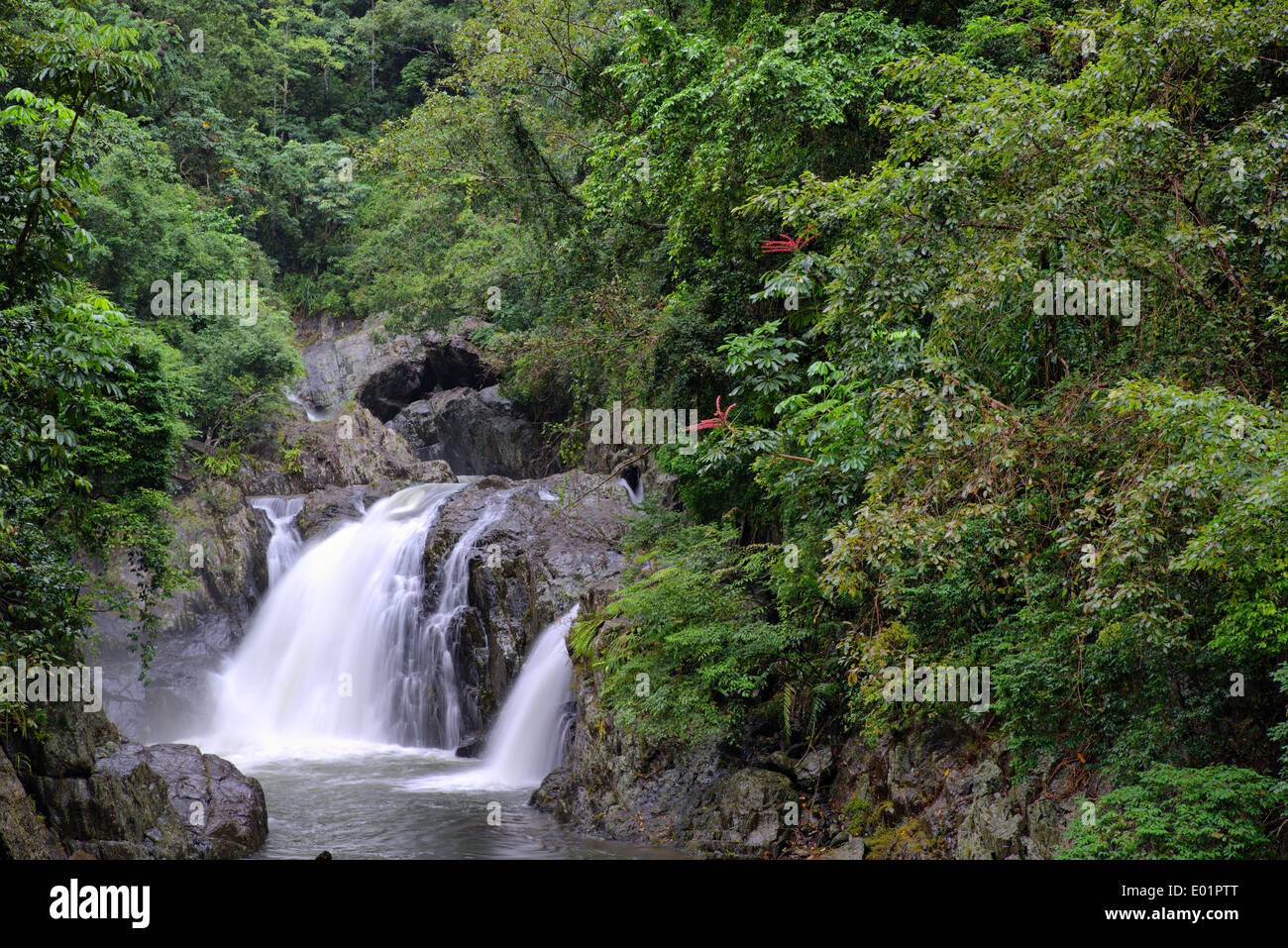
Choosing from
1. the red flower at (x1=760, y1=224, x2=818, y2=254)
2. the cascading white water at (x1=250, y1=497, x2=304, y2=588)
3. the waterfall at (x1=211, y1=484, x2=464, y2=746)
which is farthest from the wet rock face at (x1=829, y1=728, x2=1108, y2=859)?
the cascading white water at (x1=250, y1=497, x2=304, y2=588)

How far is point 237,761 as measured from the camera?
16281 millimetres

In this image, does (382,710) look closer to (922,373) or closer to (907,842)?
(907,842)

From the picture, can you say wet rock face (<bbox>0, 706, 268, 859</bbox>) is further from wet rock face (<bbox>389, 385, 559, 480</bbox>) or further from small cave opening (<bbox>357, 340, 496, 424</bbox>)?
small cave opening (<bbox>357, 340, 496, 424</bbox>)


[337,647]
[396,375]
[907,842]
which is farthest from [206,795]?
[396,375]

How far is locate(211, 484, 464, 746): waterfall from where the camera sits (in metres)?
18.2

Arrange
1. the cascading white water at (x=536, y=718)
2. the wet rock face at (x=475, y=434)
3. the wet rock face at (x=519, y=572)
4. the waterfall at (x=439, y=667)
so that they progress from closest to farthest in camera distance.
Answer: the cascading white water at (x=536, y=718) → the wet rock face at (x=519, y=572) → the waterfall at (x=439, y=667) → the wet rock face at (x=475, y=434)

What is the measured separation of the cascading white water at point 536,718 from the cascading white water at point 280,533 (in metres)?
8.60

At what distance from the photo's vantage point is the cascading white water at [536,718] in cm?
1433

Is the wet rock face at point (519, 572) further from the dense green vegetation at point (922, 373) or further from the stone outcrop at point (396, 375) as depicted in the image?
the stone outcrop at point (396, 375)

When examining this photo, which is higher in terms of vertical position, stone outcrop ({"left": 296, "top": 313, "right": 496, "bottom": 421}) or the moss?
stone outcrop ({"left": 296, "top": 313, "right": 496, "bottom": 421})

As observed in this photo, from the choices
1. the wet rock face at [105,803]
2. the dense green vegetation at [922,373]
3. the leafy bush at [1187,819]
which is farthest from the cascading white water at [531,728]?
the leafy bush at [1187,819]

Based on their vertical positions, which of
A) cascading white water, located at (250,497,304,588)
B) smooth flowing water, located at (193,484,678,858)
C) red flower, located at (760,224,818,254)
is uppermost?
red flower, located at (760,224,818,254)

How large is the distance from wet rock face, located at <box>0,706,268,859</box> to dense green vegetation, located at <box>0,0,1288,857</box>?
1.27m
